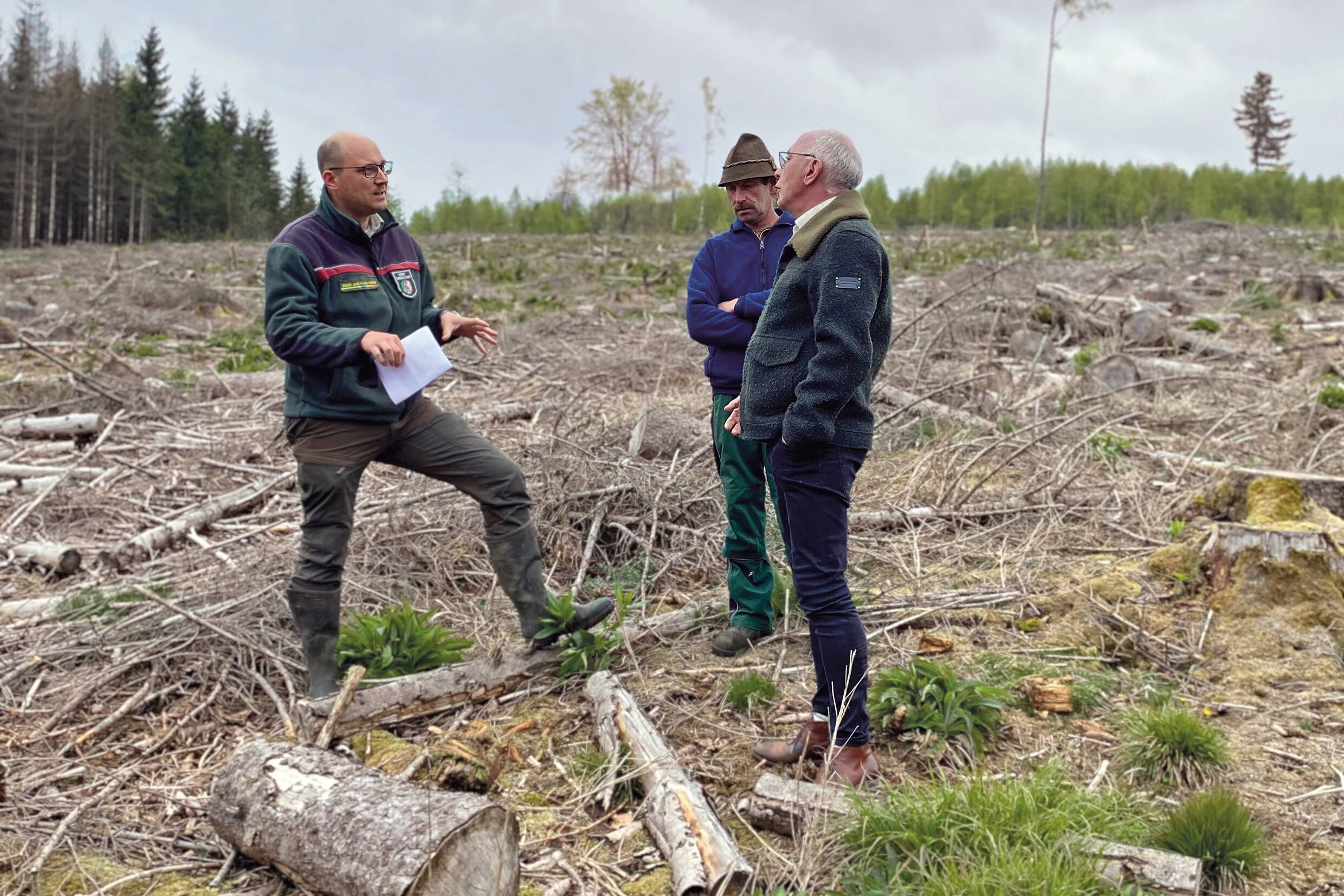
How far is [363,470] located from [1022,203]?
45825 millimetres

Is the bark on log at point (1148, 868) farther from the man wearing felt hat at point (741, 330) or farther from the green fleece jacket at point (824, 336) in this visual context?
the man wearing felt hat at point (741, 330)

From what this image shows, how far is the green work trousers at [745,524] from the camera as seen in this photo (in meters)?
4.29

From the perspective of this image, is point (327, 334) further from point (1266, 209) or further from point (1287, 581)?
point (1266, 209)

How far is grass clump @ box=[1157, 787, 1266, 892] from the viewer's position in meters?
2.77

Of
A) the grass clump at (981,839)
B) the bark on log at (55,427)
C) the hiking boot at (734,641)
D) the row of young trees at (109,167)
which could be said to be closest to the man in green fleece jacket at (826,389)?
the grass clump at (981,839)

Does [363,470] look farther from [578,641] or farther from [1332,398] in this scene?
[1332,398]

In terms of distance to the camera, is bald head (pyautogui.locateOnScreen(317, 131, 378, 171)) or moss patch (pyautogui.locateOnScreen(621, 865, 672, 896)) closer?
moss patch (pyautogui.locateOnScreen(621, 865, 672, 896))

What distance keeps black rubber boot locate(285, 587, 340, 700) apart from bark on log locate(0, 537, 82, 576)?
2.55 meters

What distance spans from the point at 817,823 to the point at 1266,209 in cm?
4952

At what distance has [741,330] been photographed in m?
4.09

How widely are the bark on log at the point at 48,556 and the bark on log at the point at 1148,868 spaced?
5.39 metres

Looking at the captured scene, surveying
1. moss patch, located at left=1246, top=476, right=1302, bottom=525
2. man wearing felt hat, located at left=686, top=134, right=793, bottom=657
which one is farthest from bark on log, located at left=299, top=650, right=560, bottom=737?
moss patch, located at left=1246, top=476, right=1302, bottom=525

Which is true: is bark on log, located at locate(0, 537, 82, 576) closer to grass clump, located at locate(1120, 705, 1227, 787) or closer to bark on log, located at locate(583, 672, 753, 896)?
bark on log, located at locate(583, 672, 753, 896)

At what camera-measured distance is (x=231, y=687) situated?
164 inches
